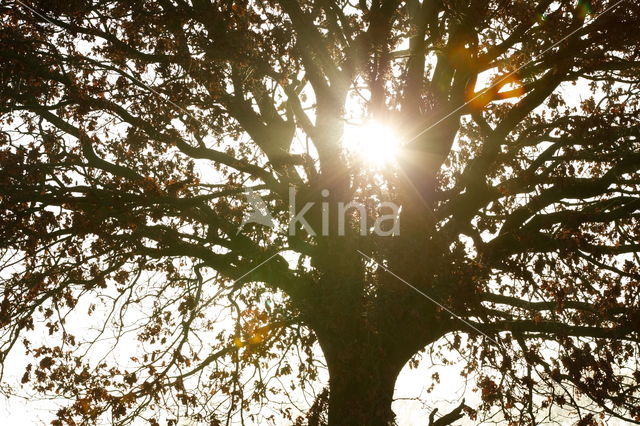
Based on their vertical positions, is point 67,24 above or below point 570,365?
above

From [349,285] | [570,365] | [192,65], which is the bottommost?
[570,365]

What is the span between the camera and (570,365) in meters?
5.95

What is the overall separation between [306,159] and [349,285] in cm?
204

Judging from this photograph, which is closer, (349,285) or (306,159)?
(349,285)

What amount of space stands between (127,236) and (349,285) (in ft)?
10.5

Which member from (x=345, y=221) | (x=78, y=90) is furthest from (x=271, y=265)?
(x=78, y=90)

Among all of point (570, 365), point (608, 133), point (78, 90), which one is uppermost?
point (78, 90)

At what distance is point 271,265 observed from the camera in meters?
7.66

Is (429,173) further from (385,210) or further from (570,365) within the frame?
(570,365)

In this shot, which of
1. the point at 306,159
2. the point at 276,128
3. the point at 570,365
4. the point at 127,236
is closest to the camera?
the point at 570,365

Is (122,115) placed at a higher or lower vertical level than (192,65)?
lower

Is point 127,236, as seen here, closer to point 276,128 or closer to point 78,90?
point 78,90

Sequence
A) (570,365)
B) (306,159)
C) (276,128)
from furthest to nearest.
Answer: (276,128), (306,159), (570,365)

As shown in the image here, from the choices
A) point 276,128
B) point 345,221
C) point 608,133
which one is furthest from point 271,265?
point 608,133
